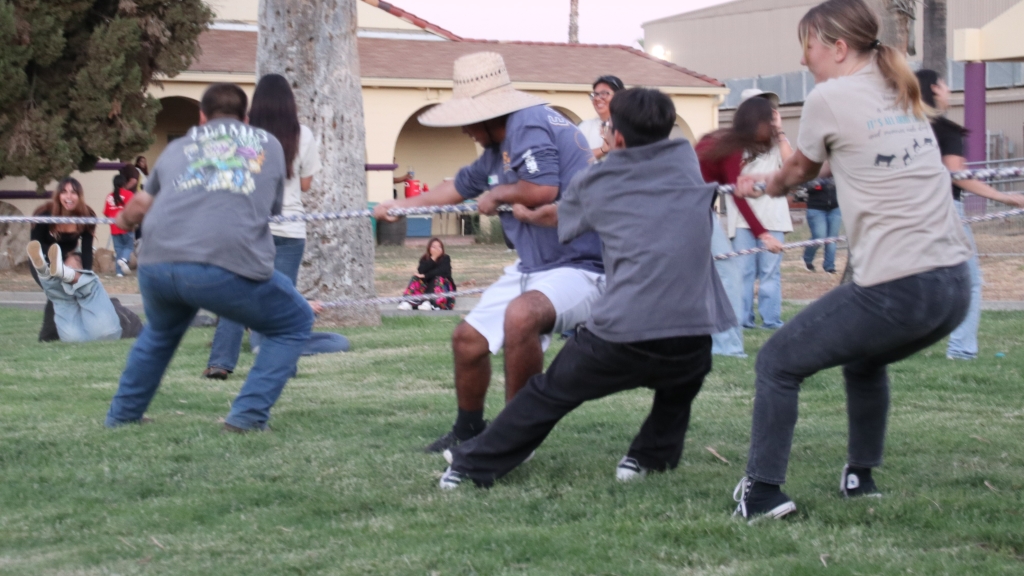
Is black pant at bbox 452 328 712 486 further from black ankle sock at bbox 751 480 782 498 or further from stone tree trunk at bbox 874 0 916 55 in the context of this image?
stone tree trunk at bbox 874 0 916 55

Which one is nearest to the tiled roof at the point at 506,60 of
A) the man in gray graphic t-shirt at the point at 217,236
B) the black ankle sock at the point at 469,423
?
the man in gray graphic t-shirt at the point at 217,236

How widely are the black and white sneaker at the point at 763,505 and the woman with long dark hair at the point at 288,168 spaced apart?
3.31 m

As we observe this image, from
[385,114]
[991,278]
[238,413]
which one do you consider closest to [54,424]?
[238,413]

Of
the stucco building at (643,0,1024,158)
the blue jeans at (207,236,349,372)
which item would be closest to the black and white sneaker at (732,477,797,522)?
the blue jeans at (207,236,349,372)

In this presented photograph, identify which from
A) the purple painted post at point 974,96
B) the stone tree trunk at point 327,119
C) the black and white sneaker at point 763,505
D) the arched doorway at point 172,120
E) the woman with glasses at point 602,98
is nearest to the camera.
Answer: the black and white sneaker at point 763,505

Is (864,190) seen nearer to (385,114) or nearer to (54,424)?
(54,424)

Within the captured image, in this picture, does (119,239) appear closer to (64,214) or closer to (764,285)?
(64,214)

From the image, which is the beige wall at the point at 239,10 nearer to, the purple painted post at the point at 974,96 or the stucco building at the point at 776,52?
the purple painted post at the point at 974,96

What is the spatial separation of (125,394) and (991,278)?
12.6 m

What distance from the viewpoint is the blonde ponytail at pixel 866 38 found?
3.86m

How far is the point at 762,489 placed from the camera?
13.5 ft

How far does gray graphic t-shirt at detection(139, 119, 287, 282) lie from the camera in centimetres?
518

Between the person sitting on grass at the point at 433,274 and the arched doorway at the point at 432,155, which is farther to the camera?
the arched doorway at the point at 432,155

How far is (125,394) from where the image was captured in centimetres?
588
